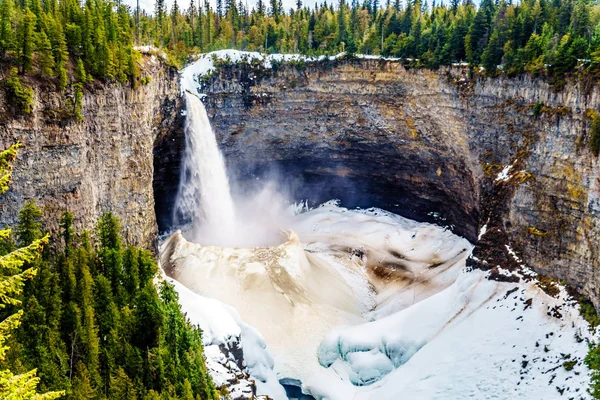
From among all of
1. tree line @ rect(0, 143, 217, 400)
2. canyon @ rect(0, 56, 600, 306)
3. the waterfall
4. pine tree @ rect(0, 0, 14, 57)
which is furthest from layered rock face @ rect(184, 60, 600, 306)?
pine tree @ rect(0, 0, 14, 57)

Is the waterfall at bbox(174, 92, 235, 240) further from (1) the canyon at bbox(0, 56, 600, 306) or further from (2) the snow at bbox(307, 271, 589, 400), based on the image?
(2) the snow at bbox(307, 271, 589, 400)

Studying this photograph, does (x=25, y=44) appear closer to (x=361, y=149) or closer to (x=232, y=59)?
(x=232, y=59)

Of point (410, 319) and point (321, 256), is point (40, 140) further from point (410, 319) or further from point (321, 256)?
point (321, 256)

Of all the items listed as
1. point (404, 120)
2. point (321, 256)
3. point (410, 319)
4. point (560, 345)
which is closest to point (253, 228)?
point (321, 256)

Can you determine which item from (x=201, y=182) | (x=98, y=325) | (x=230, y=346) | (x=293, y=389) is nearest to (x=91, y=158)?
(x=98, y=325)

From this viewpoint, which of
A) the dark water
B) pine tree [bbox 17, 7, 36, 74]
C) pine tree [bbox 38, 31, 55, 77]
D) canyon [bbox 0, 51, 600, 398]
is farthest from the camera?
the dark water
